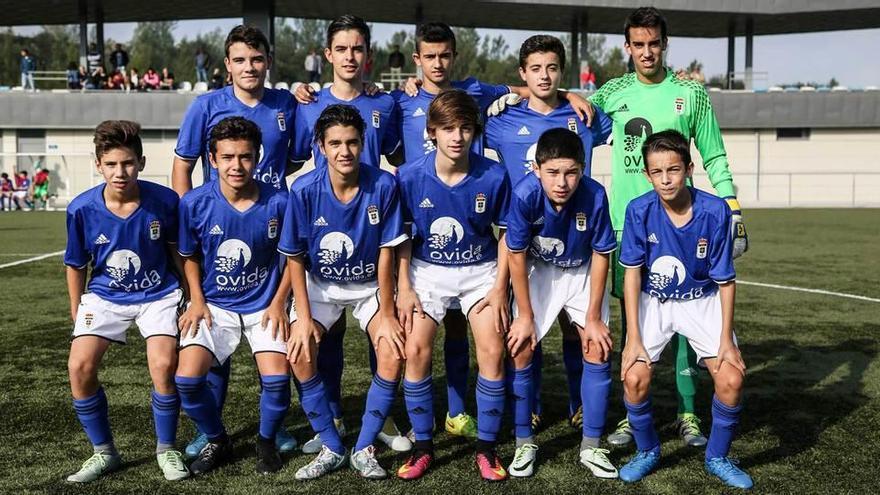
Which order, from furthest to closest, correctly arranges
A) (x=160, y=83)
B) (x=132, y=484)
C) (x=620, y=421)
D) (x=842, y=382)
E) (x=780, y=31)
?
(x=780, y=31)
(x=160, y=83)
(x=842, y=382)
(x=620, y=421)
(x=132, y=484)

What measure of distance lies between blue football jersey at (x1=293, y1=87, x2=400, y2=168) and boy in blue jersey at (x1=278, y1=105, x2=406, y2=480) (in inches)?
19.8

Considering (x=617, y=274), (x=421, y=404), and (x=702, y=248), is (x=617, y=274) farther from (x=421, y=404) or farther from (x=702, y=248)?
(x=421, y=404)

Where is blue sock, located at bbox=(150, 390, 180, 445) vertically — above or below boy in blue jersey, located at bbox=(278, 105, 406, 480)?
below

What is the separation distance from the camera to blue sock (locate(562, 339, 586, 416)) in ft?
14.9

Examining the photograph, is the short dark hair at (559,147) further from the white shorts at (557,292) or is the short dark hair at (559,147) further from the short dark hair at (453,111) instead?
the white shorts at (557,292)

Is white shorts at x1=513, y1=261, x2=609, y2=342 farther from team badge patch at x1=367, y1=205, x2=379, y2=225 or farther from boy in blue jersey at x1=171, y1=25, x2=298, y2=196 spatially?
boy in blue jersey at x1=171, y1=25, x2=298, y2=196

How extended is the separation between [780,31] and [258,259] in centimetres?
3407

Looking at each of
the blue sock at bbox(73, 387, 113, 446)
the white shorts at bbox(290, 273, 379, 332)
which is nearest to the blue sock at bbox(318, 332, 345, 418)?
the white shorts at bbox(290, 273, 379, 332)

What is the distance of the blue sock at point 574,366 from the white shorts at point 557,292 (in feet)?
1.44

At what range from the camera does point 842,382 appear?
5.43m

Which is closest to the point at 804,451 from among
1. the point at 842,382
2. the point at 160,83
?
the point at 842,382

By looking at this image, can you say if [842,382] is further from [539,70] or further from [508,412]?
[539,70]

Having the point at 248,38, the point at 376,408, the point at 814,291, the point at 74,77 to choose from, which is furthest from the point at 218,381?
the point at 74,77

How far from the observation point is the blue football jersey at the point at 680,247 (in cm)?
387
